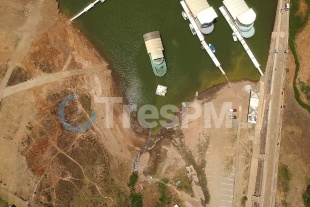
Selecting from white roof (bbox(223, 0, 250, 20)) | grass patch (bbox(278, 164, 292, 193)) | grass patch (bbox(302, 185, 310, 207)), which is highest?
white roof (bbox(223, 0, 250, 20))

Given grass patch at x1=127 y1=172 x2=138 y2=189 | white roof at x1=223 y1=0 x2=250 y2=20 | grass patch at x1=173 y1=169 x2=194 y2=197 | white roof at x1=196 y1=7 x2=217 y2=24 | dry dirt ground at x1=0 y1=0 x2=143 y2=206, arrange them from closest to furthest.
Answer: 1. white roof at x1=196 y1=7 x2=217 y2=24
2. white roof at x1=223 y1=0 x2=250 y2=20
3. dry dirt ground at x1=0 y1=0 x2=143 y2=206
4. grass patch at x1=173 y1=169 x2=194 y2=197
5. grass patch at x1=127 y1=172 x2=138 y2=189

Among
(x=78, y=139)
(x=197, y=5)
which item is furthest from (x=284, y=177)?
(x=78, y=139)

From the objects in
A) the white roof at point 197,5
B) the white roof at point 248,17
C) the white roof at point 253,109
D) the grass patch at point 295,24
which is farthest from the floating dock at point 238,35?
the grass patch at point 295,24

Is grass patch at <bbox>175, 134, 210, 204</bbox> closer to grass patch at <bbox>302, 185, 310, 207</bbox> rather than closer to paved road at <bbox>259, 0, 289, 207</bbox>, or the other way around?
paved road at <bbox>259, 0, 289, 207</bbox>

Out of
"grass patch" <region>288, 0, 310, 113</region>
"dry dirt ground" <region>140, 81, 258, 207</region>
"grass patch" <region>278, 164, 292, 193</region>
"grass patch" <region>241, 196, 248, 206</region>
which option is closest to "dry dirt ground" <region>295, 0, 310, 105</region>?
"grass patch" <region>288, 0, 310, 113</region>

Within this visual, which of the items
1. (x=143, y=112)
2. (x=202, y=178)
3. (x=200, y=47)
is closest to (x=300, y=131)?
(x=202, y=178)

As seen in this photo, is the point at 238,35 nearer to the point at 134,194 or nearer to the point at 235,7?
the point at 235,7

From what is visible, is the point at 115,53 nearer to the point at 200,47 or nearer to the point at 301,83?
the point at 200,47
